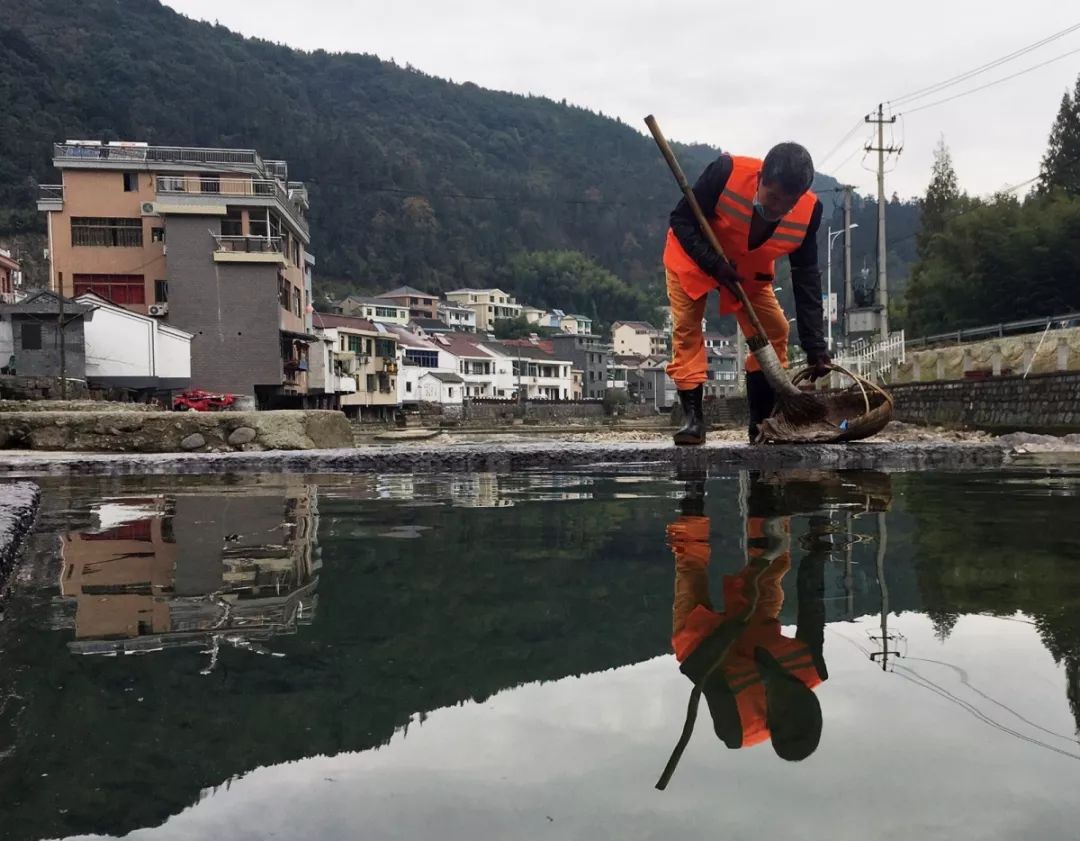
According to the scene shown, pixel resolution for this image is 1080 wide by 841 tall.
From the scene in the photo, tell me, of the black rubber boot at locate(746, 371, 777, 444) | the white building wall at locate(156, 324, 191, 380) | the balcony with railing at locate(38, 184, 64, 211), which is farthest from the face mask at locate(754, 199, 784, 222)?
the balcony with railing at locate(38, 184, 64, 211)

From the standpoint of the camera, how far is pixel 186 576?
8.31 ft

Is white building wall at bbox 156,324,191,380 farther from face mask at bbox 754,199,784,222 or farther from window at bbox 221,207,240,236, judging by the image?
face mask at bbox 754,199,784,222

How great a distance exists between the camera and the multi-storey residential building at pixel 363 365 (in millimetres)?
52250

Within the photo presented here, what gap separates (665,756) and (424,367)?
65.8 metres

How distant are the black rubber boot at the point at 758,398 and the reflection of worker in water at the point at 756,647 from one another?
3.91m

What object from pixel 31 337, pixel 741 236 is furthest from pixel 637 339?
pixel 741 236

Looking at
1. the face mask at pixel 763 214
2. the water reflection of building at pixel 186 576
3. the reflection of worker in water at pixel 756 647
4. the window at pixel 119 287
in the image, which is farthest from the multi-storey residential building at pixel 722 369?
the reflection of worker in water at pixel 756 647

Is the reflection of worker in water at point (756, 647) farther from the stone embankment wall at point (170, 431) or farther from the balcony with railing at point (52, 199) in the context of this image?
the balcony with railing at point (52, 199)

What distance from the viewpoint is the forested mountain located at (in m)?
88.6

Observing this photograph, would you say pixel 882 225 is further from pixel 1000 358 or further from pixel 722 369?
pixel 722 369

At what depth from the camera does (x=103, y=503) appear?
457cm

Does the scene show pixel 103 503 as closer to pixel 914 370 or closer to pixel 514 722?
pixel 514 722

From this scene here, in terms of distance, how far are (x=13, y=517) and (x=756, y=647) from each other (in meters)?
2.71

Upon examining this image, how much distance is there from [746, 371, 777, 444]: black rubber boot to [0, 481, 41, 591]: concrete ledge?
4.59 metres
